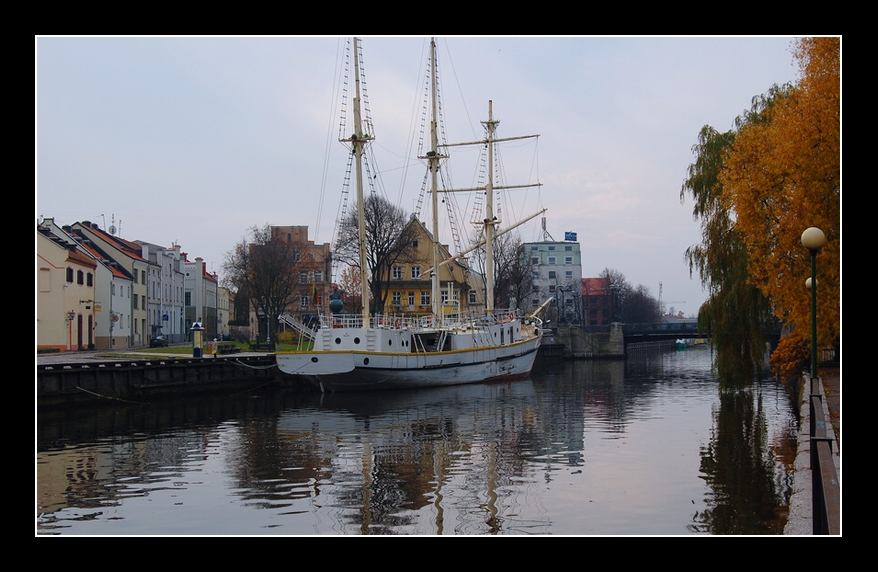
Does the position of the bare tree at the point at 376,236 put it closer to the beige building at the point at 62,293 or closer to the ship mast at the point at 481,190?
the ship mast at the point at 481,190

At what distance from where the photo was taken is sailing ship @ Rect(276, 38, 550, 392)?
4297 cm

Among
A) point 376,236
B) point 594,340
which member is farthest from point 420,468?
point 594,340

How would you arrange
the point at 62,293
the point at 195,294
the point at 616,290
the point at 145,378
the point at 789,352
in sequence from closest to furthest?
1. the point at 789,352
2. the point at 145,378
3. the point at 62,293
4. the point at 195,294
5. the point at 616,290

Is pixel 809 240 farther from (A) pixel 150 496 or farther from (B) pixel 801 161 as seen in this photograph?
(A) pixel 150 496

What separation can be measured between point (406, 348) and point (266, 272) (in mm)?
22130

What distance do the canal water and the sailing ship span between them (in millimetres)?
5084

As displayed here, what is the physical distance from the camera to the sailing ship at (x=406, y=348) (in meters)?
43.0

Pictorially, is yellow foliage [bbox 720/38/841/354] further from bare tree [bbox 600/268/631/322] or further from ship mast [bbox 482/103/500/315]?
bare tree [bbox 600/268/631/322]

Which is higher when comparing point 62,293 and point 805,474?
point 62,293

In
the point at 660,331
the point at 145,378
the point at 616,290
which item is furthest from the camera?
the point at 616,290

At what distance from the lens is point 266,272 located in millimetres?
65312

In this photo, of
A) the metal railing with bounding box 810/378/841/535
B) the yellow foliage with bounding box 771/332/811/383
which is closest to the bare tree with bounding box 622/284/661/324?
the yellow foliage with bounding box 771/332/811/383

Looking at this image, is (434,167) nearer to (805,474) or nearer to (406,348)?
(406,348)
